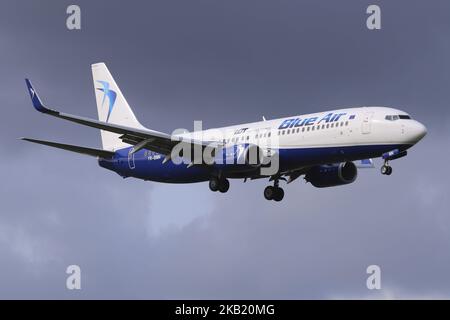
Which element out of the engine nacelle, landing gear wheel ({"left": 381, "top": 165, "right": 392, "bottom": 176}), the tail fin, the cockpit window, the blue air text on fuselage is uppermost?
the tail fin

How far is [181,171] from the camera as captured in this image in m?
77.1

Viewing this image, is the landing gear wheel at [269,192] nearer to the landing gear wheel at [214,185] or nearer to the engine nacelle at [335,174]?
the engine nacelle at [335,174]

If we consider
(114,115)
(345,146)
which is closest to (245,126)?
→ (345,146)

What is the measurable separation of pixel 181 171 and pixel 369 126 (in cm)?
1566

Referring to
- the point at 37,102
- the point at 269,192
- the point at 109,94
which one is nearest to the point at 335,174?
the point at 269,192

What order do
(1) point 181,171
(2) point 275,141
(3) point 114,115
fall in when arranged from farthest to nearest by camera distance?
1. (3) point 114,115
2. (1) point 181,171
3. (2) point 275,141

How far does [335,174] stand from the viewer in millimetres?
76125

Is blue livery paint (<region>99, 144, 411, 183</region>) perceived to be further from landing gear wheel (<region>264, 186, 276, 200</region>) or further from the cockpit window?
landing gear wheel (<region>264, 186, 276, 200</region>)

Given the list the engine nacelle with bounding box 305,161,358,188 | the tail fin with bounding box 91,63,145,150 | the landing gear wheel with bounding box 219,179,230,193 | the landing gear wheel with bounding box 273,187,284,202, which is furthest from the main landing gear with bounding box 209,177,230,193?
the tail fin with bounding box 91,63,145,150

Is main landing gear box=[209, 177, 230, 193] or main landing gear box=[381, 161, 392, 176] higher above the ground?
main landing gear box=[209, 177, 230, 193]

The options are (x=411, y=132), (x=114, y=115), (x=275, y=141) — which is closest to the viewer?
(x=411, y=132)

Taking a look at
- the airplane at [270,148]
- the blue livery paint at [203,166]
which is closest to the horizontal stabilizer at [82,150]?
the airplane at [270,148]

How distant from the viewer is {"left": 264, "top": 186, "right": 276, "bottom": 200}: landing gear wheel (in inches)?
3071

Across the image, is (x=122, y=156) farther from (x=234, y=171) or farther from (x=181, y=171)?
(x=234, y=171)
